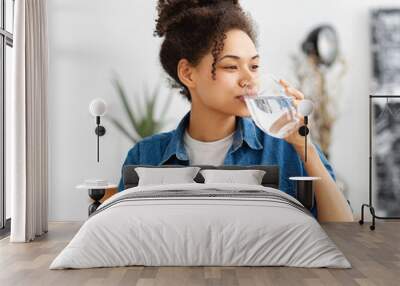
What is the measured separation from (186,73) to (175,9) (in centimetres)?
73

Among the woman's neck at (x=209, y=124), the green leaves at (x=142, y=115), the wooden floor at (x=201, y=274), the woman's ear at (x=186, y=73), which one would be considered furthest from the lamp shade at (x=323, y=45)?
the wooden floor at (x=201, y=274)

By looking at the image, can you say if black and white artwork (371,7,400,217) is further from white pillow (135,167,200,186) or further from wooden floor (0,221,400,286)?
white pillow (135,167,200,186)

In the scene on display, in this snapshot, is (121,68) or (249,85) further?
(121,68)

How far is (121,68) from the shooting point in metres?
7.16

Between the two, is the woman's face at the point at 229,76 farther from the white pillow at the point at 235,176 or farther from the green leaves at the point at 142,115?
the white pillow at the point at 235,176

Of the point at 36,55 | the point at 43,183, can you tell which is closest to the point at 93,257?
the point at 43,183

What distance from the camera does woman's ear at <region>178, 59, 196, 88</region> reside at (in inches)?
272

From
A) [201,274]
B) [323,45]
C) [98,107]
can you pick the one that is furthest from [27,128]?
[323,45]

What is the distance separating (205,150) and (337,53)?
1.85 meters

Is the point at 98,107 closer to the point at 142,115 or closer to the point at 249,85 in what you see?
the point at 142,115

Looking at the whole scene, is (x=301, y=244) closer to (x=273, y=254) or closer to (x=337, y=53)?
(x=273, y=254)

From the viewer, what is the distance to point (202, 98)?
6949 millimetres

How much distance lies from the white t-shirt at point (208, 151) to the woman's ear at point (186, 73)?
0.64 meters

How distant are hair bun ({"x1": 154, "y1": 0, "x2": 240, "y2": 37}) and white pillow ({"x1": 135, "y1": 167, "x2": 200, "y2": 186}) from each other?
1.59 meters
